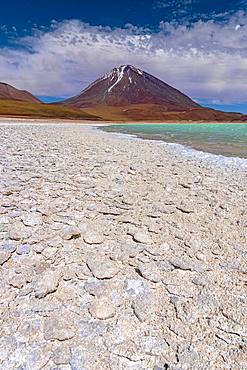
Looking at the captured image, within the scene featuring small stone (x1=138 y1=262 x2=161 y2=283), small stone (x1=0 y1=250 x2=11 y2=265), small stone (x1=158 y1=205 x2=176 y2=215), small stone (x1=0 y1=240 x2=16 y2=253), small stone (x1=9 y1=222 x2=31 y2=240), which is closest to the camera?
small stone (x1=138 y1=262 x2=161 y2=283)

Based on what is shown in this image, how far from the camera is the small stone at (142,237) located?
3.83 metres

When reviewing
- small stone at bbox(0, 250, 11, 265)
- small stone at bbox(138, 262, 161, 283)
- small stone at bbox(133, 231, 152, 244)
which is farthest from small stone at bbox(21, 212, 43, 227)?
small stone at bbox(138, 262, 161, 283)

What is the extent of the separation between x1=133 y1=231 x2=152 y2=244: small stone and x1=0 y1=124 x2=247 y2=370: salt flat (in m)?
0.02

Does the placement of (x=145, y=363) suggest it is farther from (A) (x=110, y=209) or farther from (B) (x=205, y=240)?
(A) (x=110, y=209)

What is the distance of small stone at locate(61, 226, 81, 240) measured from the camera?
3.81 metres

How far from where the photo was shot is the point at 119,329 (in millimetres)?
2336

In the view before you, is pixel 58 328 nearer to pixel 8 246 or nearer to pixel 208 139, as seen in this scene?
pixel 8 246

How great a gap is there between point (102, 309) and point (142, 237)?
1544 millimetres

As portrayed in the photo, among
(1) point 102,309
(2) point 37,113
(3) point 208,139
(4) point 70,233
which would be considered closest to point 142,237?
(4) point 70,233

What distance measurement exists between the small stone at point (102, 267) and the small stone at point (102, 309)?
371mm

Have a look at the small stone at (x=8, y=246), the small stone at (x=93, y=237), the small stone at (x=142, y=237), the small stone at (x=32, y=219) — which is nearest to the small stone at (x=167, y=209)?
the small stone at (x=142, y=237)

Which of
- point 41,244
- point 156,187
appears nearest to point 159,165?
point 156,187

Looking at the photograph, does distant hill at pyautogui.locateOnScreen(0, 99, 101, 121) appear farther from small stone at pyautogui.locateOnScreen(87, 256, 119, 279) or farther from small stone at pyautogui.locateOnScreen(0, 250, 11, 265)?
small stone at pyautogui.locateOnScreen(87, 256, 119, 279)

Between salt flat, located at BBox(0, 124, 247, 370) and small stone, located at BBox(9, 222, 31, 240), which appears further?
small stone, located at BBox(9, 222, 31, 240)
